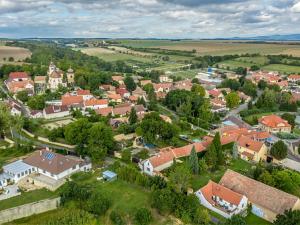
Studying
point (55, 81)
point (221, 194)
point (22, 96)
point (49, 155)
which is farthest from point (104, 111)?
Result: point (221, 194)

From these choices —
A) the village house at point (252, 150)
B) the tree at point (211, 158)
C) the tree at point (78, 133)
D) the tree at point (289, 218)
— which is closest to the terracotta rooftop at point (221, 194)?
the tree at point (289, 218)

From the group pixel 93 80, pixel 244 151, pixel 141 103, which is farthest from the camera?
pixel 93 80

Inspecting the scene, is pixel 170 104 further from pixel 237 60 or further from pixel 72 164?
pixel 237 60

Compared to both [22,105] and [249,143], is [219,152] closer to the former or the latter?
[249,143]

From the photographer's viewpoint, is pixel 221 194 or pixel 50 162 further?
pixel 50 162

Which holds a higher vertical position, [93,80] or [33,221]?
[93,80]

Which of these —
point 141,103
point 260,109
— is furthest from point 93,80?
point 260,109

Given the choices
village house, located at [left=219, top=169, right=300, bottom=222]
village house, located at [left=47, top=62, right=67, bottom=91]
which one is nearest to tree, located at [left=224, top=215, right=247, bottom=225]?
village house, located at [left=219, top=169, right=300, bottom=222]
